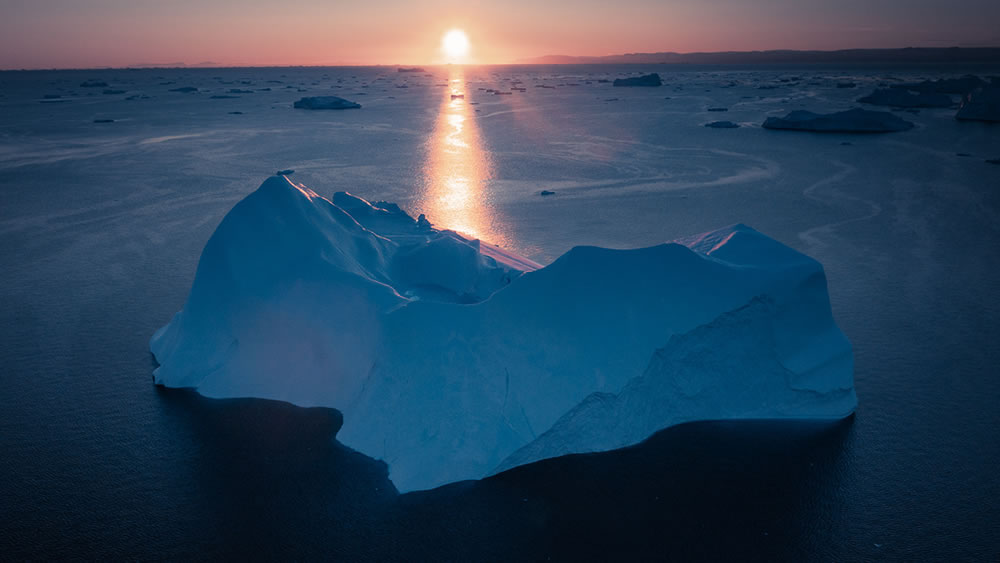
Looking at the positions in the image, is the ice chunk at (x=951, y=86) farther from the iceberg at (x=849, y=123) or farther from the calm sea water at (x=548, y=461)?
the calm sea water at (x=548, y=461)

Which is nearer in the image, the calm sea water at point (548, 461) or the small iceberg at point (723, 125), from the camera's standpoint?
the calm sea water at point (548, 461)

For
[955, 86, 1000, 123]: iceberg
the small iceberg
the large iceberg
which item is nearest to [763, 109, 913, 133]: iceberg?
the small iceberg

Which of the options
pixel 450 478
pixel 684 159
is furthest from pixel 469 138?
pixel 450 478

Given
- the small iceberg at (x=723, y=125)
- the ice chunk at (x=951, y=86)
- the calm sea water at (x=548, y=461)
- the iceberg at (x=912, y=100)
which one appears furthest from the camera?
the ice chunk at (x=951, y=86)

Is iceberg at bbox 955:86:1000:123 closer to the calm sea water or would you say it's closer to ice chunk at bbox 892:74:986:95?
ice chunk at bbox 892:74:986:95

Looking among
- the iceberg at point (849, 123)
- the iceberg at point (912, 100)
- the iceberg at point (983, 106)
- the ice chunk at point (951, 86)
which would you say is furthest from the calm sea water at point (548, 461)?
the ice chunk at point (951, 86)

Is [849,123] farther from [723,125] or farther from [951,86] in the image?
[951,86]

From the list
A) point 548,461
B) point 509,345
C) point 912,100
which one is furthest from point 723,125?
point 548,461
